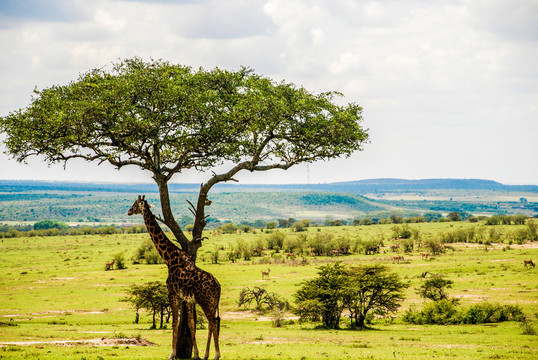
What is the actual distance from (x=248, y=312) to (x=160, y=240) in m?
30.4

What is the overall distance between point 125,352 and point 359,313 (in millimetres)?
20456

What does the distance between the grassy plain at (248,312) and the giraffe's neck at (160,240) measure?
4.08 meters

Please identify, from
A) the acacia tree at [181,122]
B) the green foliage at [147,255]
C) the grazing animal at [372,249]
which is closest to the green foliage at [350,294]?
the acacia tree at [181,122]

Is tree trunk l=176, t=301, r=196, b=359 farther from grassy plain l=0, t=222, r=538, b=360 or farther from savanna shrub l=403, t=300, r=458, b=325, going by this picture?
savanna shrub l=403, t=300, r=458, b=325

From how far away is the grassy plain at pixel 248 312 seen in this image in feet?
71.0

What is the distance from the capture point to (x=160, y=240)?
1620 centimetres

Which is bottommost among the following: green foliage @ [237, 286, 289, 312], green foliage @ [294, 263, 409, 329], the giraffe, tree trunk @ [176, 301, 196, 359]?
green foliage @ [237, 286, 289, 312]

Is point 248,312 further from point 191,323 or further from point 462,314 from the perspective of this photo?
point 191,323

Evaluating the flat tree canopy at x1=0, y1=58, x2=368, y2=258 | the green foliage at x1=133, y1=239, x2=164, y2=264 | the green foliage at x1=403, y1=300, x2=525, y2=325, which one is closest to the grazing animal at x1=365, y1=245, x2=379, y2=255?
the green foliage at x1=133, y1=239, x2=164, y2=264

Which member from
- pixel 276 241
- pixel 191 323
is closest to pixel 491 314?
pixel 191 323

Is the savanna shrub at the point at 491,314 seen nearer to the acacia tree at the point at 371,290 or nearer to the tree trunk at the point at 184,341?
the acacia tree at the point at 371,290

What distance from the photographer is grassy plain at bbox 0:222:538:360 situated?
21.6m

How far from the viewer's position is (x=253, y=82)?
18.4 metres

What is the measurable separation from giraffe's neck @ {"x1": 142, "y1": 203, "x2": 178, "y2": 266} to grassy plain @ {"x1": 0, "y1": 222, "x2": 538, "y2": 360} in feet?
13.4
